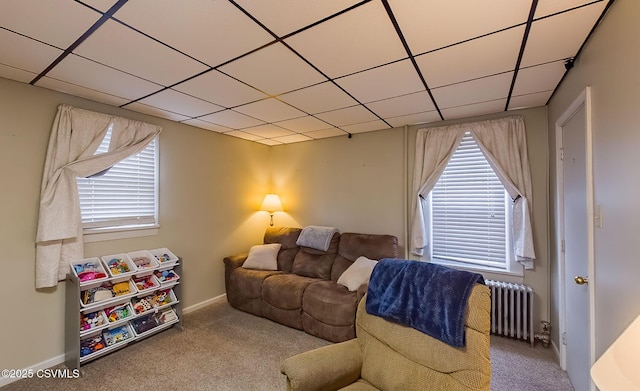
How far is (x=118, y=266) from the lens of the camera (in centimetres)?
272

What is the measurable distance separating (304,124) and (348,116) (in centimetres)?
62

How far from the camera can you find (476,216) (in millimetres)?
3188

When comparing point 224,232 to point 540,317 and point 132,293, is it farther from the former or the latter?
point 540,317

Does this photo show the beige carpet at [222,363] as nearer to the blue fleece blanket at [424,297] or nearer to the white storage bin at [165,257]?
the white storage bin at [165,257]

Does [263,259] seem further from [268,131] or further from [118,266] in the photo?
[268,131]

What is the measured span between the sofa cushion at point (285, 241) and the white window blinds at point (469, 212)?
1.91 m

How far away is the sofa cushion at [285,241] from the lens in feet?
12.6

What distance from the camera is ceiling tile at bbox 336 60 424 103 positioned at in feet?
6.64

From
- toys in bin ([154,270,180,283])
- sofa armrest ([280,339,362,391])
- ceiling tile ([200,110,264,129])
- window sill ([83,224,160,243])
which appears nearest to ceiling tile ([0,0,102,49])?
ceiling tile ([200,110,264,129])

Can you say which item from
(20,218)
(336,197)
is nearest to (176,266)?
(20,218)

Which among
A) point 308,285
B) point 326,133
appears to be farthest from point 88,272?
point 326,133

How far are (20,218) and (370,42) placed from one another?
3.11m

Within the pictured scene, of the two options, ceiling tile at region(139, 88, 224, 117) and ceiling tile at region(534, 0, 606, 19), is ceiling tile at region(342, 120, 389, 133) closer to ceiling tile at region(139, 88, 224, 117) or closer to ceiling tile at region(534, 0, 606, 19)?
ceiling tile at region(139, 88, 224, 117)

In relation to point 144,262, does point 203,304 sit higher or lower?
lower
